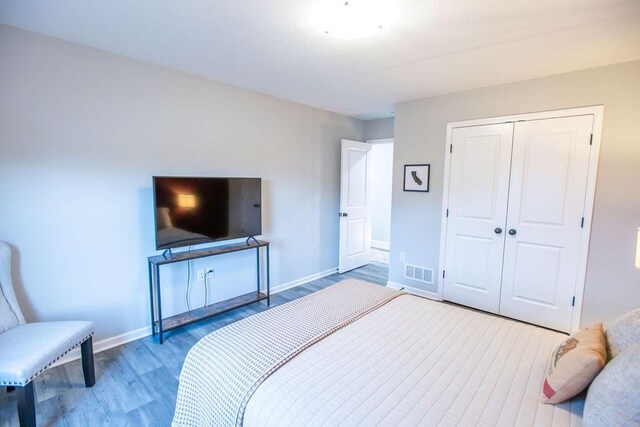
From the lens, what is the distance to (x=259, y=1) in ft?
5.54

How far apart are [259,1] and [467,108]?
8.23 ft

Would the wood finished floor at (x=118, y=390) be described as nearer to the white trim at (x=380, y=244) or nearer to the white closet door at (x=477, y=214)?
the white closet door at (x=477, y=214)

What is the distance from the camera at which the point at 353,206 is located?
4.67 meters

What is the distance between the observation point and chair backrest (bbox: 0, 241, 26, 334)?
6.29ft

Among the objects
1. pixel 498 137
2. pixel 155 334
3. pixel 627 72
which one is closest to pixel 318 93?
pixel 498 137

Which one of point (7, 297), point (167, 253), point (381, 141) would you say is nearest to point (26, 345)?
point (7, 297)

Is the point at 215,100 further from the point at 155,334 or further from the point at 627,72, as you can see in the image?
the point at 627,72

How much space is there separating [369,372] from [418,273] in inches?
103

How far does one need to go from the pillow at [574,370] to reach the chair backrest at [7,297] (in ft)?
9.84

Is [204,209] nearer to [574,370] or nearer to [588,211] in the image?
[574,370]

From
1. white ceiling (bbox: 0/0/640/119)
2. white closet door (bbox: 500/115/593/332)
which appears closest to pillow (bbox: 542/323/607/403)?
white ceiling (bbox: 0/0/640/119)

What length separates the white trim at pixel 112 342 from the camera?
2348mm

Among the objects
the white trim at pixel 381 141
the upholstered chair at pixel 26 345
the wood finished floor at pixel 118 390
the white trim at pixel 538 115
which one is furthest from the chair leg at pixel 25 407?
the white trim at pixel 381 141

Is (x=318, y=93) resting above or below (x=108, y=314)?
above
